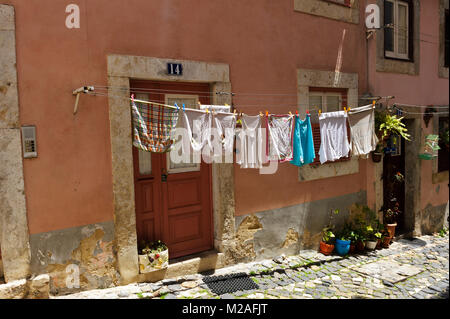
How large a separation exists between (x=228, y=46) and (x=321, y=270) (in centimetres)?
379

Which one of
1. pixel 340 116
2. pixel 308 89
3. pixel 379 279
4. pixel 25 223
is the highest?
pixel 308 89

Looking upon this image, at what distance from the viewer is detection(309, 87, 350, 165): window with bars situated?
6.01m

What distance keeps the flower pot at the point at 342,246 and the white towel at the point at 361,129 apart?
1589 mm

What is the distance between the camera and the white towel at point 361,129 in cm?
569

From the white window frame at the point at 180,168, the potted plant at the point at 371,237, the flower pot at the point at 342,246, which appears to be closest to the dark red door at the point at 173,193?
the white window frame at the point at 180,168

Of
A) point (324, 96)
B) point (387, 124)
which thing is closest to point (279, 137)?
point (324, 96)

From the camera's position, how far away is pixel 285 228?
578cm

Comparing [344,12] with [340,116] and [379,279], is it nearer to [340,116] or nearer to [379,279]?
[340,116]

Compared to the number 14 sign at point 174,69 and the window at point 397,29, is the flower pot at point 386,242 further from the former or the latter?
the number 14 sign at point 174,69

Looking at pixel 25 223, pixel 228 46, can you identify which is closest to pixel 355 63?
pixel 228 46

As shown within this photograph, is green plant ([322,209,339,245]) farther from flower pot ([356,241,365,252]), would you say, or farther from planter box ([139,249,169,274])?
planter box ([139,249,169,274])

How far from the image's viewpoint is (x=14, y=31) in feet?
11.5

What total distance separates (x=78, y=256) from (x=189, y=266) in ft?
4.92

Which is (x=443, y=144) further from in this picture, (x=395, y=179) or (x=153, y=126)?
(x=153, y=126)
